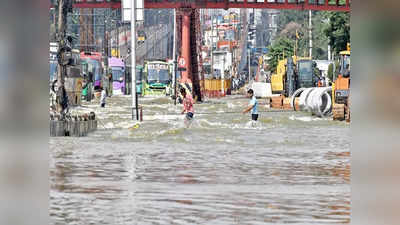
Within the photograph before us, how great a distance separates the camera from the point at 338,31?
6656 cm

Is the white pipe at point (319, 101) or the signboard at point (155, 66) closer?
the white pipe at point (319, 101)

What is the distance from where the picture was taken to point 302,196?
11766 mm

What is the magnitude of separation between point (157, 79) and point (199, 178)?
2932 inches

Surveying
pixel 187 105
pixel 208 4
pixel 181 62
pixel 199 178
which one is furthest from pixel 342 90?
pixel 208 4

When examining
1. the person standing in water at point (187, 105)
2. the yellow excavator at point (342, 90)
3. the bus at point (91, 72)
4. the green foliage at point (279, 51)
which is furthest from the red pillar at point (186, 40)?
the green foliage at point (279, 51)

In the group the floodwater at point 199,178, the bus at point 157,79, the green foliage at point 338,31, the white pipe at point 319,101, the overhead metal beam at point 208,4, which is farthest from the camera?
the bus at point 157,79

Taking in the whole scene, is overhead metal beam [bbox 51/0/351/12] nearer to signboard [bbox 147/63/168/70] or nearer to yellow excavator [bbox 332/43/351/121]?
signboard [bbox 147/63/168/70]

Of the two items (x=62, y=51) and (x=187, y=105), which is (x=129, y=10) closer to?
(x=62, y=51)

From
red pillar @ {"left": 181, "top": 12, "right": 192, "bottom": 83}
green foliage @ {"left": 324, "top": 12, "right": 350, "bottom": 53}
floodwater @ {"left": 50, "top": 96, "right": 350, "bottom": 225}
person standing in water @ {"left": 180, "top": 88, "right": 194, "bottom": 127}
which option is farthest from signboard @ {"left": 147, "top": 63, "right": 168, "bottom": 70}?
floodwater @ {"left": 50, "top": 96, "right": 350, "bottom": 225}

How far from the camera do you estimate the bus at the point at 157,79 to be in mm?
88562

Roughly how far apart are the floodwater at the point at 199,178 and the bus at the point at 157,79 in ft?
199

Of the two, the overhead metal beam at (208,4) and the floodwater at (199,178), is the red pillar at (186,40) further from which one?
the floodwater at (199,178)

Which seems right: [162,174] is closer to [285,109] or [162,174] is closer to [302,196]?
[302,196]

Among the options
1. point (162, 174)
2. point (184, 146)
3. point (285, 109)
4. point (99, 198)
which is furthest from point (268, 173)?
point (285, 109)
